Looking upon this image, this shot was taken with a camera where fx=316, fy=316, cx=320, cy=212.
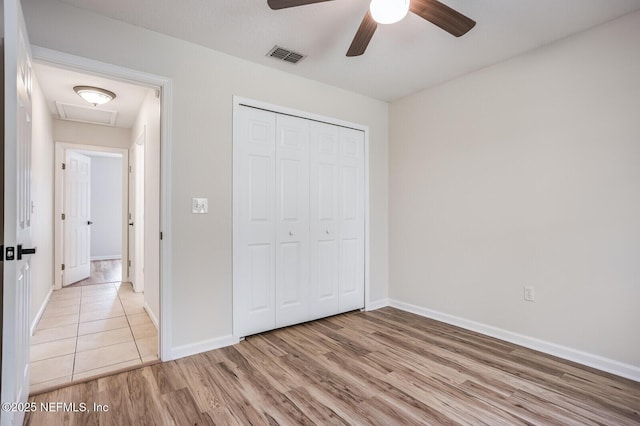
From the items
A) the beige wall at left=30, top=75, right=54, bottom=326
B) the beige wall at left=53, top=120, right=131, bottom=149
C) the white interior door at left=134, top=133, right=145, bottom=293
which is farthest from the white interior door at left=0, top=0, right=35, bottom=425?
the beige wall at left=53, top=120, right=131, bottom=149

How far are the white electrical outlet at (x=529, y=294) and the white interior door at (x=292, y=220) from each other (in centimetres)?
198

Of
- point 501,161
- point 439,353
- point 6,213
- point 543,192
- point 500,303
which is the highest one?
point 501,161

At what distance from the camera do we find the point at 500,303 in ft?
9.46

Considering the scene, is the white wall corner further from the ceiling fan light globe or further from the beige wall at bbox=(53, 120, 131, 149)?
the beige wall at bbox=(53, 120, 131, 149)

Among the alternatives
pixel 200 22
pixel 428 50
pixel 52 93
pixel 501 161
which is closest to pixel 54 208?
pixel 52 93

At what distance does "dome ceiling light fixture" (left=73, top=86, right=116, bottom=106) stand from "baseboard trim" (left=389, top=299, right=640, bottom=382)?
419 cm

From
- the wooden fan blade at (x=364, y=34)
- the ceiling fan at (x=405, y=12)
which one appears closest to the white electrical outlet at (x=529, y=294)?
the ceiling fan at (x=405, y=12)

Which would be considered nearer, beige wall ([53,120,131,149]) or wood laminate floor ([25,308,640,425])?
wood laminate floor ([25,308,640,425])

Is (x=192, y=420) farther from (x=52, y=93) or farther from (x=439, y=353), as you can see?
(x=52, y=93)

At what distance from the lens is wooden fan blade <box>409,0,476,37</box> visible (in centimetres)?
169

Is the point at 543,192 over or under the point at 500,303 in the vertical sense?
over

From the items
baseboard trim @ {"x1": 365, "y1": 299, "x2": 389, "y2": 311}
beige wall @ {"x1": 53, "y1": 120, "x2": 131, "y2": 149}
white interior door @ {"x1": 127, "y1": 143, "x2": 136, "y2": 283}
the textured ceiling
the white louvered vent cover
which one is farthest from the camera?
white interior door @ {"x1": 127, "y1": 143, "x2": 136, "y2": 283}

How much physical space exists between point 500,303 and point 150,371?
2944mm

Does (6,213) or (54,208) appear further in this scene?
(54,208)
